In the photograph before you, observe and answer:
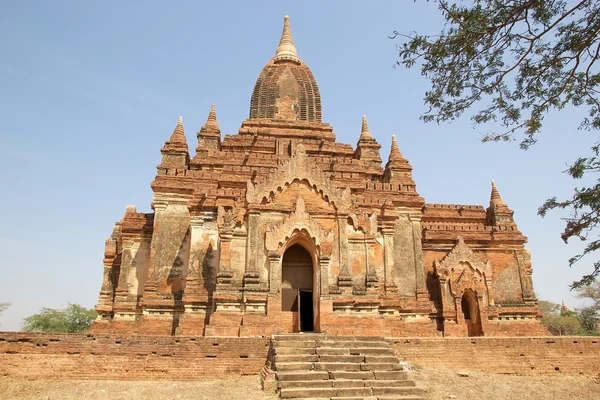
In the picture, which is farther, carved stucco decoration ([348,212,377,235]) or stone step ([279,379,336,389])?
carved stucco decoration ([348,212,377,235])

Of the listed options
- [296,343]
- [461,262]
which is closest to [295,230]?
[296,343]

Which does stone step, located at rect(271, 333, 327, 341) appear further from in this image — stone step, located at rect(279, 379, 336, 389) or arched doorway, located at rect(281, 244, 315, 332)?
arched doorway, located at rect(281, 244, 315, 332)

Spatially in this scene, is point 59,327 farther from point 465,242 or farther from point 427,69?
point 427,69

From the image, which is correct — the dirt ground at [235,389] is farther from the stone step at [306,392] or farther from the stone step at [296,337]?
the stone step at [296,337]

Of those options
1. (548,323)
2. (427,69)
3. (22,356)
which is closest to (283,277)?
(22,356)

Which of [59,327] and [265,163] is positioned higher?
[265,163]

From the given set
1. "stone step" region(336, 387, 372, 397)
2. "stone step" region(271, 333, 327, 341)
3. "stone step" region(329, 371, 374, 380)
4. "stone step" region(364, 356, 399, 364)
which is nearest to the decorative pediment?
"stone step" region(364, 356, 399, 364)

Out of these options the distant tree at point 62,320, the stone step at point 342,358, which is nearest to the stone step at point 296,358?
the stone step at point 342,358

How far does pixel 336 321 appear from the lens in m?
14.7

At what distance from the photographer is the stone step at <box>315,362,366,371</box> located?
36.6ft

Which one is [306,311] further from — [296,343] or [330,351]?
[330,351]

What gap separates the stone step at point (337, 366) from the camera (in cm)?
1116

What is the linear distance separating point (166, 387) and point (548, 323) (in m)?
41.5

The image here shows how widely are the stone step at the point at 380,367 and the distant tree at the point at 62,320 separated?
1157 inches
